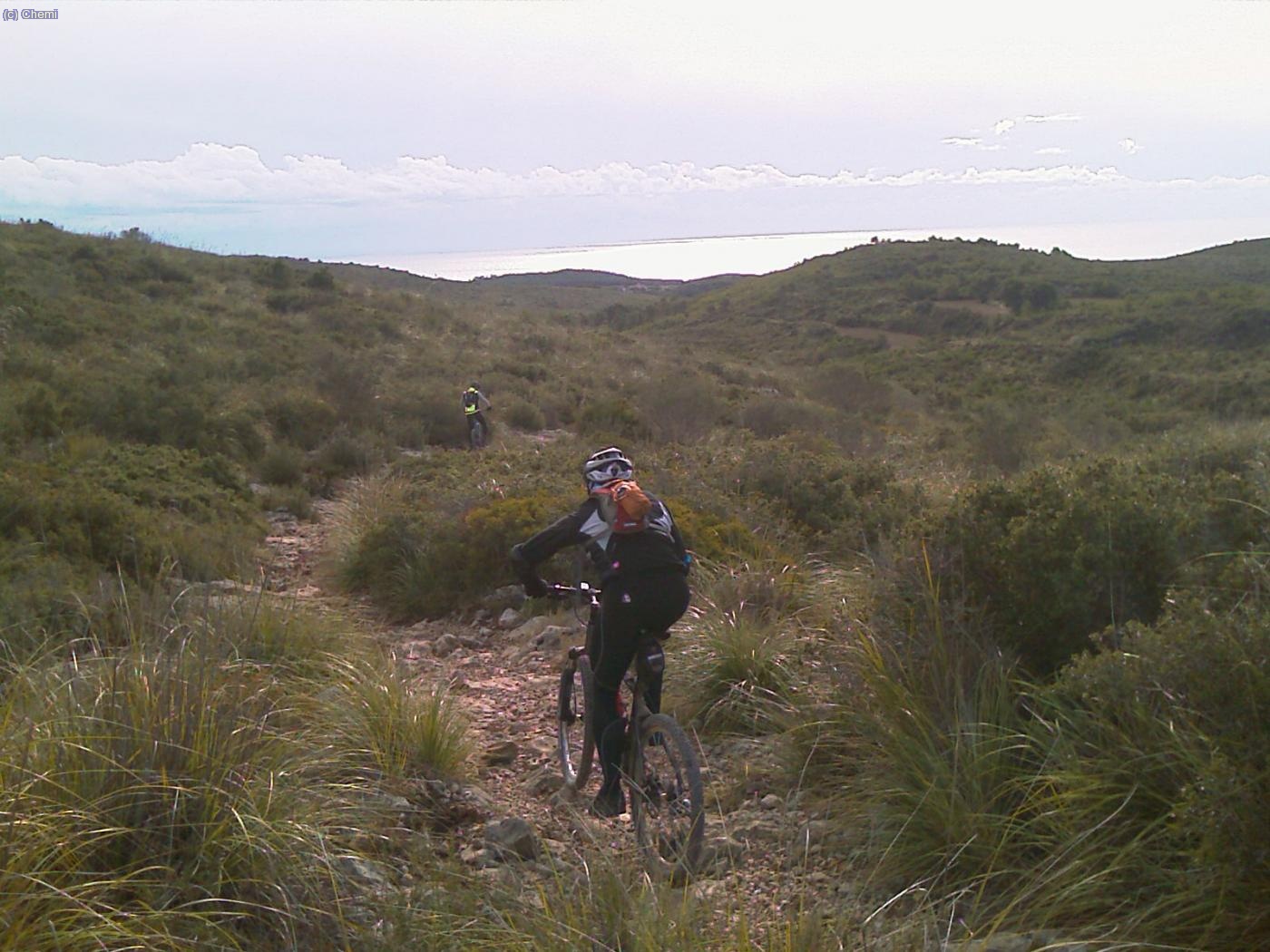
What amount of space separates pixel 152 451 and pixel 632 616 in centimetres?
1047

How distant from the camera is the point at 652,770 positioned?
14.5 feet

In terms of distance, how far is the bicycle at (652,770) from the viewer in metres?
3.97

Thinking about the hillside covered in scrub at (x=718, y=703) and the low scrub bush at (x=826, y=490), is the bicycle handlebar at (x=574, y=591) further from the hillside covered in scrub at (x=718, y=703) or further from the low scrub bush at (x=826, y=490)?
the low scrub bush at (x=826, y=490)

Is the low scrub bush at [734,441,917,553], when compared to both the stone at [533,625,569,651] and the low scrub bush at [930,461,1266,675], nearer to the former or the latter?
the stone at [533,625,569,651]

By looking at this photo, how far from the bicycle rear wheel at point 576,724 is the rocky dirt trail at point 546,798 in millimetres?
135

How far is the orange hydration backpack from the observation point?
4.38 metres

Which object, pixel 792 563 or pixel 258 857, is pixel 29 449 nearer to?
pixel 792 563

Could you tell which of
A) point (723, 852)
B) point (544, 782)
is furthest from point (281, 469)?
point (723, 852)

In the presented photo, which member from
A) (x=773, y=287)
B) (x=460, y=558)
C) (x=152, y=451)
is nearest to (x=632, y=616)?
(x=460, y=558)

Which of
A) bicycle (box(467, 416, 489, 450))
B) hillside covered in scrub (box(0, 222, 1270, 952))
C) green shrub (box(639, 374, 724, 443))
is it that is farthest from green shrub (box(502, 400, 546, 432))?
hillside covered in scrub (box(0, 222, 1270, 952))

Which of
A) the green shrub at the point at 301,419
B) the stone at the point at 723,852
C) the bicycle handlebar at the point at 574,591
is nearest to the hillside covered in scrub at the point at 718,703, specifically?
the stone at the point at 723,852

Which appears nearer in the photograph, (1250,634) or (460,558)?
(1250,634)

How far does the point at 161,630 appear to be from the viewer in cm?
441

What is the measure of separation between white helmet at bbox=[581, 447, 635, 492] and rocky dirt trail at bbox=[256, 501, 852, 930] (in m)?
1.44
